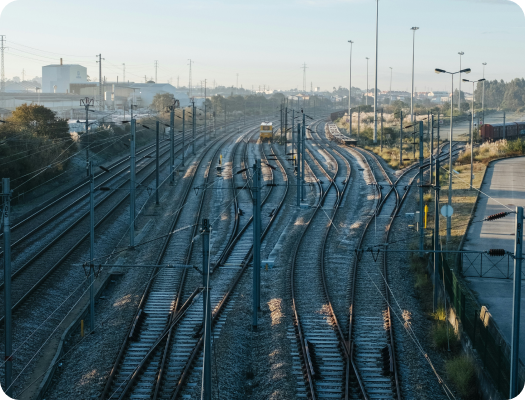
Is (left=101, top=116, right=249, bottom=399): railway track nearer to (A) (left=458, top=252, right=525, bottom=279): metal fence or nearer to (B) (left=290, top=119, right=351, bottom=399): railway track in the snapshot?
(B) (left=290, top=119, right=351, bottom=399): railway track

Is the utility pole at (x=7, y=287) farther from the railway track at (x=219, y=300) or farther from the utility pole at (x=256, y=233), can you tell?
the utility pole at (x=256, y=233)

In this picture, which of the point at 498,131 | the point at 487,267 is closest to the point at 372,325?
the point at 487,267

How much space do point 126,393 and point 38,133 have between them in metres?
34.3

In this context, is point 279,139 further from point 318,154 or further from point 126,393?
point 126,393

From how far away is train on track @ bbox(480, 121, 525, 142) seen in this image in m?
62.7

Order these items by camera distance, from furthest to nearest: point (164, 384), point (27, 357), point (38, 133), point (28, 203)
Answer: point (38, 133)
point (28, 203)
point (27, 357)
point (164, 384)

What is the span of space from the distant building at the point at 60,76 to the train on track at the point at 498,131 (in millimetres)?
113747

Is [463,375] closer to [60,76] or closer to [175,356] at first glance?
[175,356]

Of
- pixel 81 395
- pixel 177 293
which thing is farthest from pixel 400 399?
pixel 177 293

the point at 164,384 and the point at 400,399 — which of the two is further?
the point at 164,384

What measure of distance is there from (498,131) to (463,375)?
53.6 m

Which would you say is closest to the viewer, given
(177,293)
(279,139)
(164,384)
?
(164,384)

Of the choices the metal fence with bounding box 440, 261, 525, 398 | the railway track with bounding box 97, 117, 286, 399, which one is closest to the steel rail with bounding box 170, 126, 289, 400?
the railway track with bounding box 97, 117, 286, 399

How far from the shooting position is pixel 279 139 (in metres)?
69.1
